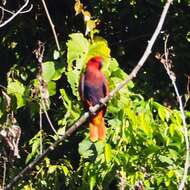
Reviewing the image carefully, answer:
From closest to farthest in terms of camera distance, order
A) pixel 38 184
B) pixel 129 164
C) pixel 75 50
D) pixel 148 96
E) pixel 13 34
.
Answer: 1. pixel 129 164
2. pixel 75 50
3. pixel 38 184
4. pixel 148 96
5. pixel 13 34

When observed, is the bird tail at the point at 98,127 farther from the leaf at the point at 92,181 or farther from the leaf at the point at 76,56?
the leaf at the point at 76,56

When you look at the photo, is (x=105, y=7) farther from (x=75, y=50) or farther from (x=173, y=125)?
(x=173, y=125)

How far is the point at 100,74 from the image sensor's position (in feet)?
13.1

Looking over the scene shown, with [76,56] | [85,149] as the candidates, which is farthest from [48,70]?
[85,149]

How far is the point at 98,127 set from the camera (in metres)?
3.57

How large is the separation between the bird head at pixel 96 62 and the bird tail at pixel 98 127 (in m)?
0.41

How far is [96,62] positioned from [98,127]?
1.64 feet

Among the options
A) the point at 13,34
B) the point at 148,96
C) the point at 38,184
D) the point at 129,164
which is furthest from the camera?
the point at 13,34

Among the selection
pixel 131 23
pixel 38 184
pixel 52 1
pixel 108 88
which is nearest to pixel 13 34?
pixel 52 1

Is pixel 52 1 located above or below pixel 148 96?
above

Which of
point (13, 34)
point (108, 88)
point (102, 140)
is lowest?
point (102, 140)

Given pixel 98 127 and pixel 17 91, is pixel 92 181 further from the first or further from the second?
pixel 17 91

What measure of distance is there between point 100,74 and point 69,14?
1532 mm

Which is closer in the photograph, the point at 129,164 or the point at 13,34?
the point at 129,164
